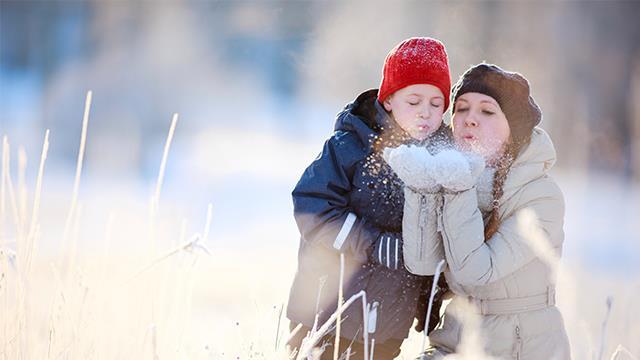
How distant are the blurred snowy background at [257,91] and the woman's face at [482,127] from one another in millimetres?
3991

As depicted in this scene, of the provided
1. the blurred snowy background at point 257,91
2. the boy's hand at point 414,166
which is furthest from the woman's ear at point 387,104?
the blurred snowy background at point 257,91

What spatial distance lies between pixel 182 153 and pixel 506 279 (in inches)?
377

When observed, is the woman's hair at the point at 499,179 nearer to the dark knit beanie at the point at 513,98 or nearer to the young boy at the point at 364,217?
the dark knit beanie at the point at 513,98

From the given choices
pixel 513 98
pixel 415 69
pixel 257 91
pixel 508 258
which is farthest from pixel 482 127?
pixel 257 91

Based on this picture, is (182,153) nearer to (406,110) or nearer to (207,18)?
(207,18)

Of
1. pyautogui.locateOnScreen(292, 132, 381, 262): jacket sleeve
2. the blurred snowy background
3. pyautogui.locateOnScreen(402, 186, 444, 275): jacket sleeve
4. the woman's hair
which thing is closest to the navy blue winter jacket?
pyautogui.locateOnScreen(292, 132, 381, 262): jacket sleeve

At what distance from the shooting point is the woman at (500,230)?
2.31 metres

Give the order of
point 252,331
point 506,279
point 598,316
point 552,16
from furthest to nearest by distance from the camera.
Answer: point 552,16 < point 598,316 < point 252,331 < point 506,279

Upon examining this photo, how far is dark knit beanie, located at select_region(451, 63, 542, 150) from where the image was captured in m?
2.50

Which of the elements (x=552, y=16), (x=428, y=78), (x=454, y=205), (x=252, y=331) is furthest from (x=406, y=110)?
(x=552, y=16)

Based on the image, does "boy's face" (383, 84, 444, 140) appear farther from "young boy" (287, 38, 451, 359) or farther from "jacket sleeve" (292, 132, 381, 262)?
"jacket sleeve" (292, 132, 381, 262)

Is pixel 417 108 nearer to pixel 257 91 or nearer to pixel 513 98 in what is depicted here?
pixel 513 98

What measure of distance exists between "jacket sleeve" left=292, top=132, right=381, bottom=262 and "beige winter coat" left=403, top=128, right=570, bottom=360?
136 mm

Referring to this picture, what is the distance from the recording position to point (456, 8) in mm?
14133
